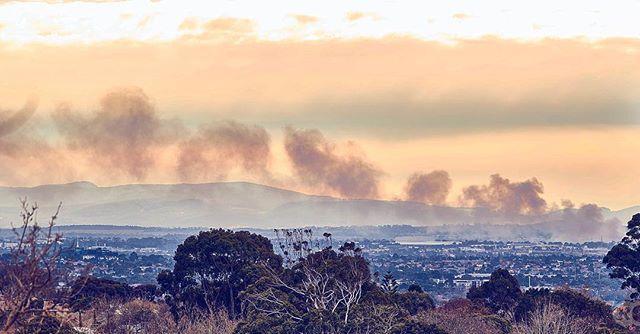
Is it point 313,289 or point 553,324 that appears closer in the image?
point 313,289

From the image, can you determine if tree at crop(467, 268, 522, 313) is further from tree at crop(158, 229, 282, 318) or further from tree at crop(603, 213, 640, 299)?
tree at crop(158, 229, 282, 318)

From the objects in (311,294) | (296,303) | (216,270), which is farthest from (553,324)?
(216,270)

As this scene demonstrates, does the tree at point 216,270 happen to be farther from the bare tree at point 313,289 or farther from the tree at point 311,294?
the tree at point 311,294

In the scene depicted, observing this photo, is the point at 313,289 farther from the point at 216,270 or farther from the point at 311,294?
the point at 216,270

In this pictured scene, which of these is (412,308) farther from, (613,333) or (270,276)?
(613,333)

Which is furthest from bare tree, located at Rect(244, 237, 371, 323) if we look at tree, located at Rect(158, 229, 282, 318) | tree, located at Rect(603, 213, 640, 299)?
tree, located at Rect(603, 213, 640, 299)

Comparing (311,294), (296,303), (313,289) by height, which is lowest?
(296,303)

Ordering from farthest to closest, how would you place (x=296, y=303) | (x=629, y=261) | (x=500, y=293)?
(x=500, y=293) < (x=629, y=261) < (x=296, y=303)

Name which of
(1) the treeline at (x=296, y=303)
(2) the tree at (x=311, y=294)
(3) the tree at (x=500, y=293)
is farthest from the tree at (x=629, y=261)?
(2) the tree at (x=311, y=294)
